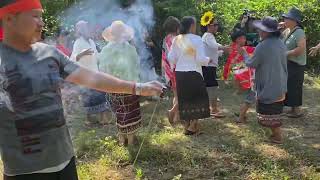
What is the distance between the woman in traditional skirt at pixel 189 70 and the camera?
6004 mm

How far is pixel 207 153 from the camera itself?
5480mm

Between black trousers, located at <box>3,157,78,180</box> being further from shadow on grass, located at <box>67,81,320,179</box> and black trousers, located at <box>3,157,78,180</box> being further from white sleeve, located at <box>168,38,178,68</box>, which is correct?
white sleeve, located at <box>168,38,178,68</box>

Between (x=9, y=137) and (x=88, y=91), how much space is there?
493 centimetres

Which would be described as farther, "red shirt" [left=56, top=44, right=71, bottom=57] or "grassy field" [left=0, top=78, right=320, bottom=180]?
"red shirt" [left=56, top=44, right=71, bottom=57]

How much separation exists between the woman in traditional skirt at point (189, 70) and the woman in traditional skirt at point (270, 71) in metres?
0.72

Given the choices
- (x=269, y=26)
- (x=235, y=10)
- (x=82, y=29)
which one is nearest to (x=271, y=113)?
(x=269, y=26)

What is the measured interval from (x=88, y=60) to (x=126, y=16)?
210 centimetres

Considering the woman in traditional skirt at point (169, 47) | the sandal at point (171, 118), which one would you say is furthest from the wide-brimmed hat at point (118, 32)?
the sandal at point (171, 118)

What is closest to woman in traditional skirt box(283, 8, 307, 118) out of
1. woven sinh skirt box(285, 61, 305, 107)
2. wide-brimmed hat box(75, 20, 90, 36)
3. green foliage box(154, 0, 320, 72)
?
woven sinh skirt box(285, 61, 305, 107)

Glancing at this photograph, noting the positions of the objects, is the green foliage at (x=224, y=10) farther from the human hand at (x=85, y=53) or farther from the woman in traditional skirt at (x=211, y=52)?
the human hand at (x=85, y=53)

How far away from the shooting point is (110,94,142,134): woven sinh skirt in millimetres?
5805

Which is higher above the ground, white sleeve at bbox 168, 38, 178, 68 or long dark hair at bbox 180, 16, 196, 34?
long dark hair at bbox 180, 16, 196, 34

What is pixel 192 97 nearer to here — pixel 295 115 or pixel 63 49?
pixel 295 115

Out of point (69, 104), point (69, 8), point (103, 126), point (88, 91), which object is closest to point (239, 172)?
point (103, 126)
